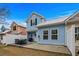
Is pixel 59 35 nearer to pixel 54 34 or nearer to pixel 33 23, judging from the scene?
pixel 54 34

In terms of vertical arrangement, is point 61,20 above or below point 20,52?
above

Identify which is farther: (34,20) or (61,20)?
(34,20)

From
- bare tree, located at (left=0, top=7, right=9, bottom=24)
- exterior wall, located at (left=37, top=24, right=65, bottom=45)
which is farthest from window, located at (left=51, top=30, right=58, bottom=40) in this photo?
bare tree, located at (left=0, top=7, right=9, bottom=24)

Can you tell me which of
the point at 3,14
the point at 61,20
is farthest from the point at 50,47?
the point at 3,14

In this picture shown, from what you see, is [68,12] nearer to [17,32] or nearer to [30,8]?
[30,8]

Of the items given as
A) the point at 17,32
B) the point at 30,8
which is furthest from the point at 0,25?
the point at 30,8

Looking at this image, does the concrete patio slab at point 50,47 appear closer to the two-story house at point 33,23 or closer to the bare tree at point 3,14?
the two-story house at point 33,23

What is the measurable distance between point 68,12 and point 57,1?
207mm

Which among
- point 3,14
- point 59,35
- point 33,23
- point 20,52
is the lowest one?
point 20,52

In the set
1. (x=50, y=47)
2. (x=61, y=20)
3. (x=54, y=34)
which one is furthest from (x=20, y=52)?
(x=61, y=20)

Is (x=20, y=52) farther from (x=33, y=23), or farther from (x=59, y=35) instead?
(x=59, y=35)

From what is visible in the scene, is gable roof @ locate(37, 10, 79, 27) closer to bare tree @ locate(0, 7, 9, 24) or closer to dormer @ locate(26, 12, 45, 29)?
dormer @ locate(26, 12, 45, 29)

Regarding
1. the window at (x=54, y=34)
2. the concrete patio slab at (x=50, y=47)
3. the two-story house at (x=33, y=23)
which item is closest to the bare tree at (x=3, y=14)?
the two-story house at (x=33, y=23)

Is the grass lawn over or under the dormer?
under
